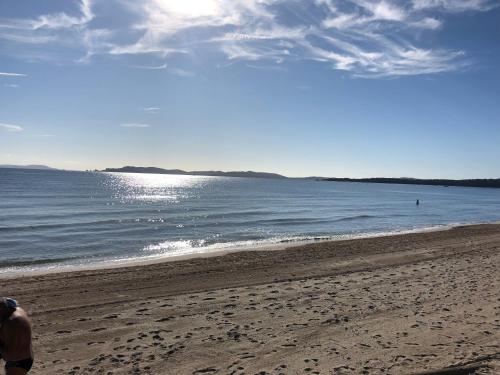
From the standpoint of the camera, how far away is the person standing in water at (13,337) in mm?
3828

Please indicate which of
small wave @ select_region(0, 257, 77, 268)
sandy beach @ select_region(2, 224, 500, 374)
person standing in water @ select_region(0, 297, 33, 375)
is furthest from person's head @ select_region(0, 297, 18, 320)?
small wave @ select_region(0, 257, 77, 268)

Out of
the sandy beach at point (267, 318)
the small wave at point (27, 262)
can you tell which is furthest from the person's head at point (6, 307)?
the small wave at point (27, 262)

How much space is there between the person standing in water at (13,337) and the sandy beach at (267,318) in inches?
80.0

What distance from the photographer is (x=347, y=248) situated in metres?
18.1

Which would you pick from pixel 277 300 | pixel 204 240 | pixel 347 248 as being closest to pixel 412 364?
pixel 277 300

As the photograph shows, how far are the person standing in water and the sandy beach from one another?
2.03 m

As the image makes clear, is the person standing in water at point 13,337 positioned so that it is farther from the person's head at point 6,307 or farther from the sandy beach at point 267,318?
the sandy beach at point 267,318

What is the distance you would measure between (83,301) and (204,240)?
13084 millimetres

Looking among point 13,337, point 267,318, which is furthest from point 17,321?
point 267,318

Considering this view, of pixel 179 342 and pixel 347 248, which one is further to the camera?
pixel 347 248

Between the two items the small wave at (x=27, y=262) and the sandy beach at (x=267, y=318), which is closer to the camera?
the sandy beach at (x=267, y=318)

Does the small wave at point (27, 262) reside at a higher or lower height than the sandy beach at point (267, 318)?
lower

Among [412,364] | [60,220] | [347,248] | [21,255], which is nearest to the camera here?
[412,364]

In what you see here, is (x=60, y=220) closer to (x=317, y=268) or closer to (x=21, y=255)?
(x=21, y=255)
